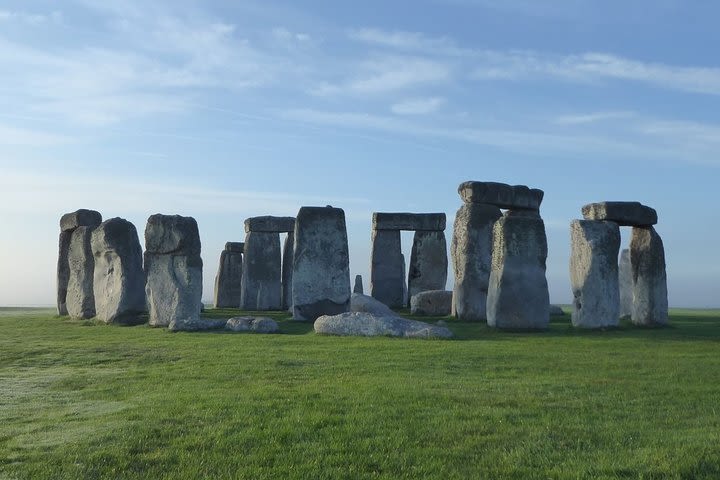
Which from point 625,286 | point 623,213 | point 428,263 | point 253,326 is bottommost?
point 253,326

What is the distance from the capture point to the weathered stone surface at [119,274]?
751 inches

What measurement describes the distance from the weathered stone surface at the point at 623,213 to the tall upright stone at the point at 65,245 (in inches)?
553

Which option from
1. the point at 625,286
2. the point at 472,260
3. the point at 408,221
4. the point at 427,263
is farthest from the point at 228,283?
the point at 625,286

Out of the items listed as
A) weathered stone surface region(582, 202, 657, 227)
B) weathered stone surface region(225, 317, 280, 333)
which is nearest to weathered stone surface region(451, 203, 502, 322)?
weathered stone surface region(582, 202, 657, 227)

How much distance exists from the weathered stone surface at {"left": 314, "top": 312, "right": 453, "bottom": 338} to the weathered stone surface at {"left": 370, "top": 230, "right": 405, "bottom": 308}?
12358mm

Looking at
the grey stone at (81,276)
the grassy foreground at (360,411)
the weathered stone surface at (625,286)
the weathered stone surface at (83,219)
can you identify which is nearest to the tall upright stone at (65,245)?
the weathered stone surface at (83,219)

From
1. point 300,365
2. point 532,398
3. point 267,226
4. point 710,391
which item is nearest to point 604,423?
point 532,398

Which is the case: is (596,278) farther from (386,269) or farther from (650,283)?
(386,269)

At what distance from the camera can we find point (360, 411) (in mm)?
7379

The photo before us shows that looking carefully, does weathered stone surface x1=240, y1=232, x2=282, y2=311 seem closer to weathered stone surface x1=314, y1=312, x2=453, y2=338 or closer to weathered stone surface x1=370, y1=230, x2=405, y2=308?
weathered stone surface x1=370, y1=230, x2=405, y2=308

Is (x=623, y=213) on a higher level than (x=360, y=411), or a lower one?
higher

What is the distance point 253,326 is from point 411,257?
12.6 metres

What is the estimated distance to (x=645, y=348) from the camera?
13.4m

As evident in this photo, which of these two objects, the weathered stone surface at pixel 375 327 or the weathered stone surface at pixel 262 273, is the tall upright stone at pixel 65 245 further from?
the weathered stone surface at pixel 375 327
